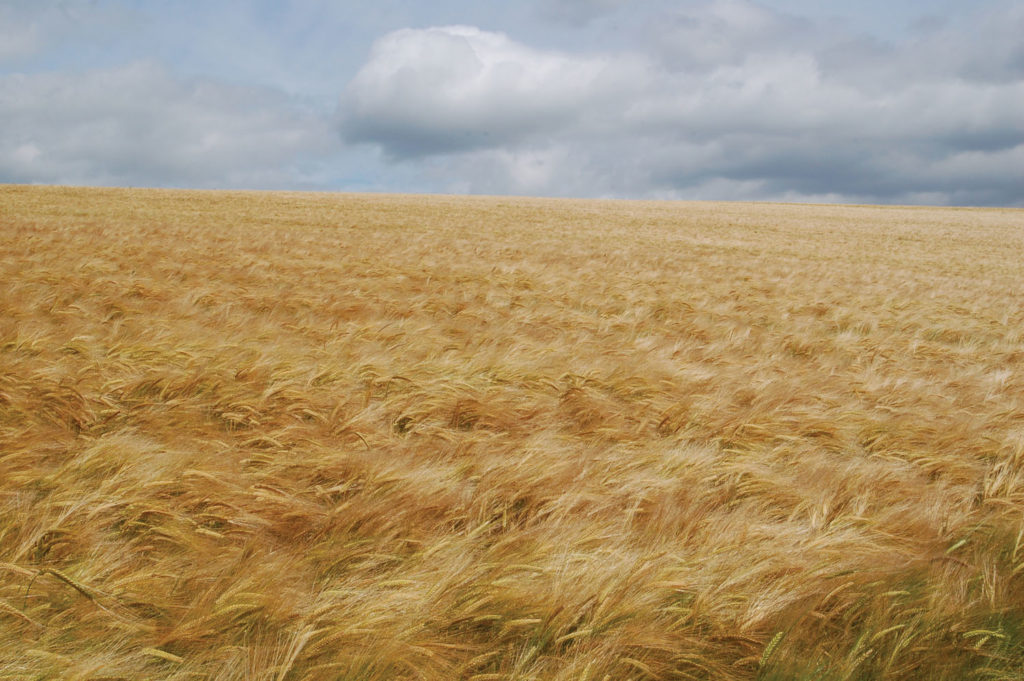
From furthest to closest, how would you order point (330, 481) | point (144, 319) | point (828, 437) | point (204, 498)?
point (144, 319) < point (828, 437) < point (330, 481) < point (204, 498)

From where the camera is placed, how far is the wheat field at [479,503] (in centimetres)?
152

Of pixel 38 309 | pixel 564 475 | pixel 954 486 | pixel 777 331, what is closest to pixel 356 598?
pixel 564 475

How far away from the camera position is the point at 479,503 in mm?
2160

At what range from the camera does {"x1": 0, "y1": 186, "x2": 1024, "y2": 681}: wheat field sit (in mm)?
1519

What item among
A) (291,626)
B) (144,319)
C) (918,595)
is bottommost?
(918,595)

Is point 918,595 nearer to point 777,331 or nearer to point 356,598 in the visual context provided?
point 356,598

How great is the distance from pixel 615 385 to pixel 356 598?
243 centimetres

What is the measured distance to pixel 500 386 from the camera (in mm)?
3521

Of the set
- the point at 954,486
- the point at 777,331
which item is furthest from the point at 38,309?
the point at 777,331

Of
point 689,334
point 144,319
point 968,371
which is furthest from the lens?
point 689,334

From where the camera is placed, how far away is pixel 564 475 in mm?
2375

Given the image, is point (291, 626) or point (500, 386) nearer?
point (291, 626)

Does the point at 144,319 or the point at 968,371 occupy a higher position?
the point at 144,319

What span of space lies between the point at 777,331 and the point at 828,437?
350 centimetres
